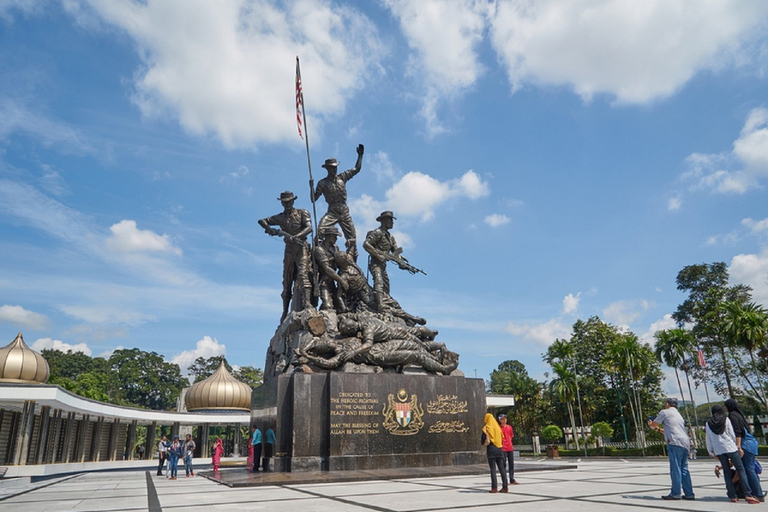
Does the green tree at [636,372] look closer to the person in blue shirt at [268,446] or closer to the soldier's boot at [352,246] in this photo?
the soldier's boot at [352,246]

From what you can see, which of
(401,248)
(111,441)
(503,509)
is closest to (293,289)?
(401,248)

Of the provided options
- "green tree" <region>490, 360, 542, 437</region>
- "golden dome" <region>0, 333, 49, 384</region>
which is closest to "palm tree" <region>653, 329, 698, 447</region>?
"green tree" <region>490, 360, 542, 437</region>

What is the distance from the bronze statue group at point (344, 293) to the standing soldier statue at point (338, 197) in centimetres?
3

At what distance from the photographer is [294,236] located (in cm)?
1568

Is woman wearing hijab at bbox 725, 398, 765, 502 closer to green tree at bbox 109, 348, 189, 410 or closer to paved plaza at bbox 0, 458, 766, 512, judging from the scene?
paved plaza at bbox 0, 458, 766, 512

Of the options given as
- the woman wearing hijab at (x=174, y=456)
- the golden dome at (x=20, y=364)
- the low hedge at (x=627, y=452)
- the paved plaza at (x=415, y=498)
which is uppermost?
the golden dome at (x=20, y=364)

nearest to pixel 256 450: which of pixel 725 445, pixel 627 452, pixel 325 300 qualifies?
pixel 325 300

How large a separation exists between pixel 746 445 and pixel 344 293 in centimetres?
1081

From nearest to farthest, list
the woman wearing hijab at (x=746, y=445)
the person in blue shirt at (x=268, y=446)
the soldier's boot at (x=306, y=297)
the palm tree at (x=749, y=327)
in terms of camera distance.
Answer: the woman wearing hijab at (x=746, y=445) < the person in blue shirt at (x=268, y=446) < the soldier's boot at (x=306, y=297) < the palm tree at (x=749, y=327)

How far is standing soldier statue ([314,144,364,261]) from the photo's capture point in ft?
53.4

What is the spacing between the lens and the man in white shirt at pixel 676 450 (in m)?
6.32

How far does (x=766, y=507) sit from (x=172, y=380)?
253 ft

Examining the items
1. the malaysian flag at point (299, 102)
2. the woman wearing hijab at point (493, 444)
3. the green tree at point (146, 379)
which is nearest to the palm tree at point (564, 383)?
the malaysian flag at point (299, 102)

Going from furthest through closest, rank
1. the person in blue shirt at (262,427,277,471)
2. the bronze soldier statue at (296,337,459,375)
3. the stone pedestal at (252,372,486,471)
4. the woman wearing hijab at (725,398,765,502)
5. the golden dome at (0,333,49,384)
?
the golden dome at (0,333,49,384), the bronze soldier statue at (296,337,459,375), the person in blue shirt at (262,427,277,471), the stone pedestal at (252,372,486,471), the woman wearing hijab at (725,398,765,502)
